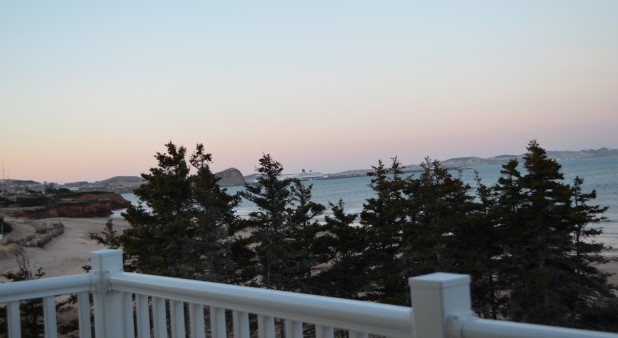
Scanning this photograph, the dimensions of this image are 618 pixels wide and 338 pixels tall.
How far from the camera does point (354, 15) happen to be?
67.2 ft

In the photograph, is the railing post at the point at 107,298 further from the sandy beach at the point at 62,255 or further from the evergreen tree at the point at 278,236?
the sandy beach at the point at 62,255

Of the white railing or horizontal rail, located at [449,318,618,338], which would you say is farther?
→ the white railing

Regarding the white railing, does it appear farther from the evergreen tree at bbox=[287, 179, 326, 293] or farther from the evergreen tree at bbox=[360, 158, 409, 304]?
the evergreen tree at bbox=[287, 179, 326, 293]

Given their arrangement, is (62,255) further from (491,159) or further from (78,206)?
(491,159)

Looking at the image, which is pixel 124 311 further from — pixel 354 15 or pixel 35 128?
pixel 35 128

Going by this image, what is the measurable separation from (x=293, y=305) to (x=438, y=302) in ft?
1.92

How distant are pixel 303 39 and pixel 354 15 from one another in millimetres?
1930

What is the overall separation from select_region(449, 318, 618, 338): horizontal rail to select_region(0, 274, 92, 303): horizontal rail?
6.73ft

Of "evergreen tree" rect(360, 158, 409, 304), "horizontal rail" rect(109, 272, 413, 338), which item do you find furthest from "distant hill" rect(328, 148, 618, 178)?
"horizontal rail" rect(109, 272, 413, 338)

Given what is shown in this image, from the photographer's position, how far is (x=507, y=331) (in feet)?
4.40

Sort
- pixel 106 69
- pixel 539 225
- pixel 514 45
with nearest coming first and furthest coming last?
pixel 539 225 < pixel 106 69 < pixel 514 45

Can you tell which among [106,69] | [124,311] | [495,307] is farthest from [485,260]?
[124,311]

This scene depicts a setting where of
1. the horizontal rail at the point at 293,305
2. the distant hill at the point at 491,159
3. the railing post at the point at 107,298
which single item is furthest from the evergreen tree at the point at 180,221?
the distant hill at the point at 491,159

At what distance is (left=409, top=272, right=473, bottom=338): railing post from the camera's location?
4.80 feet
